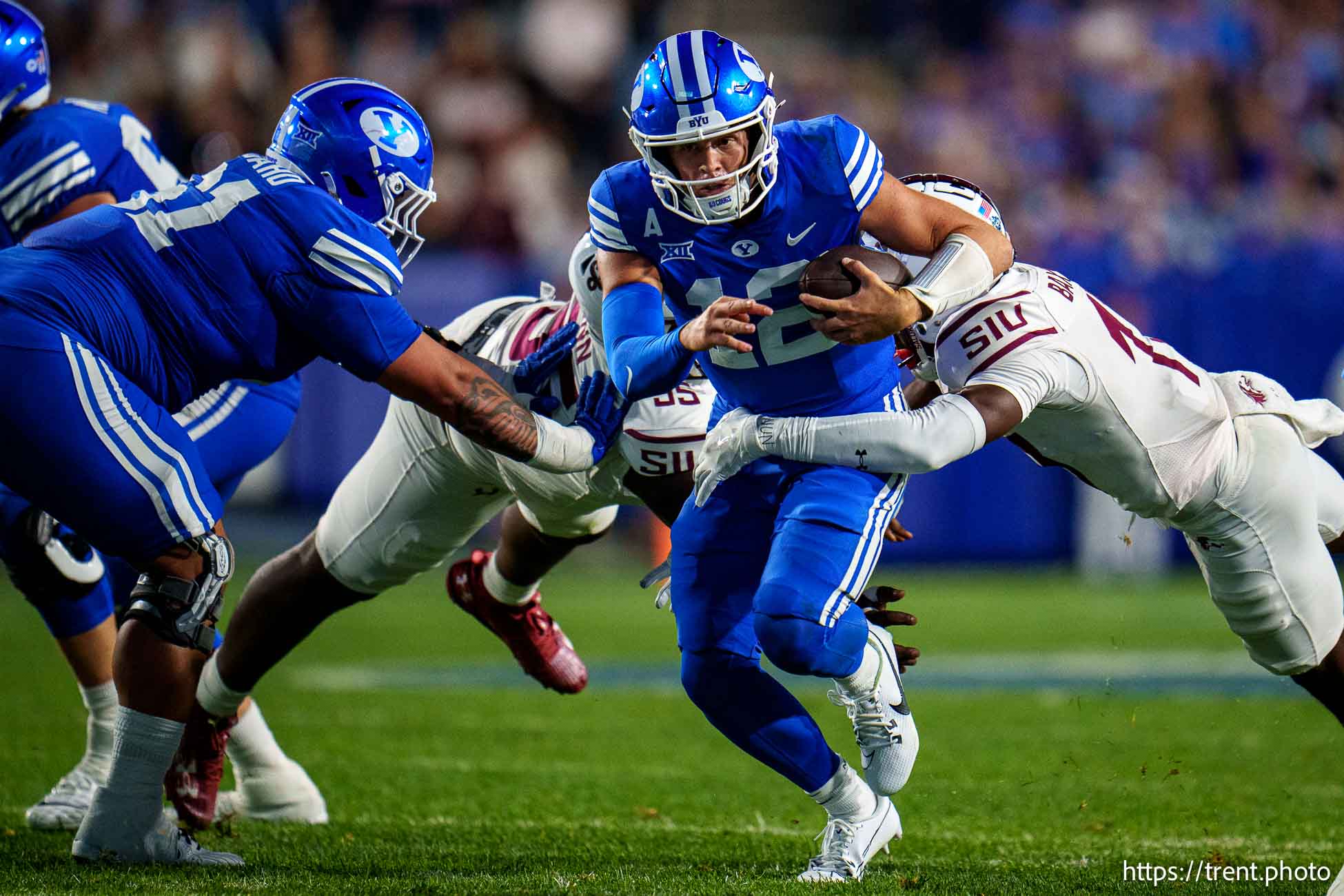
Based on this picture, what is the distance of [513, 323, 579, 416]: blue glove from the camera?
3.87 m

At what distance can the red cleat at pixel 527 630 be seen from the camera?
489 cm

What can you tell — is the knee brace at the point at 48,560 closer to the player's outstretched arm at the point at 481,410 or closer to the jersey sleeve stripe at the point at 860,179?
the player's outstretched arm at the point at 481,410

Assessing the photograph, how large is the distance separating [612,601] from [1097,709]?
417 cm

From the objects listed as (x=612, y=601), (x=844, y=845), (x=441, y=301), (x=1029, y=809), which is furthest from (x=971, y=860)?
(x=441, y=301)

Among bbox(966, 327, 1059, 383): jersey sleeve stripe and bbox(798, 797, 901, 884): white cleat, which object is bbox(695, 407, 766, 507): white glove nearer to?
bbox(966, 327, 1059, 383): jersey sleeve stripe

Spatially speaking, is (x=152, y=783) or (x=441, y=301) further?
(x=441, y=301)

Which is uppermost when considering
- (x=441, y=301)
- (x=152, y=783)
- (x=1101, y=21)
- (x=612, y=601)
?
(x=152, y=783)

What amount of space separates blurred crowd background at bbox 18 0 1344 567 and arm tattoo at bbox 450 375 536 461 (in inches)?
268

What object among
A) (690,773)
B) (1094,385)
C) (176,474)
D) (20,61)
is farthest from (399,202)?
(690,773)

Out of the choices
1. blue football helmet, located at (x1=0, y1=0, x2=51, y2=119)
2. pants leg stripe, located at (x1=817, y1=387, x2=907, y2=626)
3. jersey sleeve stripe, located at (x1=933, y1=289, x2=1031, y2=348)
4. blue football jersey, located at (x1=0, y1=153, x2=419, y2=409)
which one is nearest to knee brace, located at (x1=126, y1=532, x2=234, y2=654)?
blue football jersey, located at (x1=0, y1=153, x2=419, y2=409)

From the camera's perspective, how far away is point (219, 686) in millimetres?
4250

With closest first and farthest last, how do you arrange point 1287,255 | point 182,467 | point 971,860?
point 182,467 → point 971,860 → point 1287,255

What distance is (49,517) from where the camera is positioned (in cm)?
418

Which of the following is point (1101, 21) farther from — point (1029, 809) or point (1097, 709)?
point (1029, 809)
